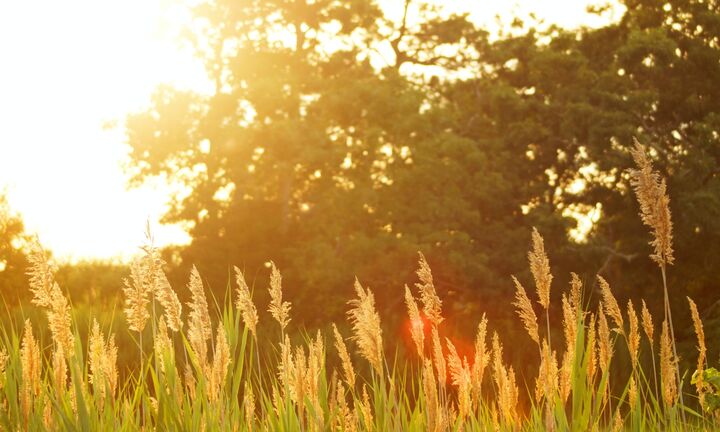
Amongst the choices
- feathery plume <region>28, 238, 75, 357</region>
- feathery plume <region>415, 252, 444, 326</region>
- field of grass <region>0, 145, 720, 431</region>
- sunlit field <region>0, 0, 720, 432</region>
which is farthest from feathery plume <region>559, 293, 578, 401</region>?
sunlit field <region>0, 0, 720, 432</region>

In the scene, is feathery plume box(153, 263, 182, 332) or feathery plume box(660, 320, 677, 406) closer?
feathery plume box(153, 263, 182, 332)

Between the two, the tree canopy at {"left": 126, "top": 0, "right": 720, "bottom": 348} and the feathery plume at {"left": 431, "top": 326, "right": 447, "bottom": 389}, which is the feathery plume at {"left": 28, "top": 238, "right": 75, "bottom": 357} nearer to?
the feathery plume at {"left": 431, "top": 326, "right": 447, "bottom": 389}

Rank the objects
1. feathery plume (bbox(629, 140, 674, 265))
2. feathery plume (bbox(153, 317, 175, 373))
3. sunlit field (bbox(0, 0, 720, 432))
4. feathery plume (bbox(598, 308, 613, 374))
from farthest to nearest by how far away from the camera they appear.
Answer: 1. sunlit field (bbox(0, 0, 720, 432))
2. feathery plume (bbox(598, 308, 613, 374))
3. feathery plume (bbox(153, 317, 175, 373))
4. feathery plume (bbox(629, 140, 674, 265))

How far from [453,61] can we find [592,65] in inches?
148

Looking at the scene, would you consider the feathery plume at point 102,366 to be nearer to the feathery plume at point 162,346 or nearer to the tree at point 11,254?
the feathery plume at point 162,346

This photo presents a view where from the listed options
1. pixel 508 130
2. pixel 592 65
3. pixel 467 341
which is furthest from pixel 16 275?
pixel 592 65

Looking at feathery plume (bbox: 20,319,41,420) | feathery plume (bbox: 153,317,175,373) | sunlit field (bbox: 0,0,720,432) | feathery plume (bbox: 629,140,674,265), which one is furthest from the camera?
sunlit field (bbox: 0,0,720,432)

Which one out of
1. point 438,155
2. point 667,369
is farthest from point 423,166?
point 667,369

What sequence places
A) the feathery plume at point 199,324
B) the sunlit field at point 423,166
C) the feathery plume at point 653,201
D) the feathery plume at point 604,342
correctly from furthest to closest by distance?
the sunlit field at point 423,166 → the feathery plume at point 604,342 → the feathery plume at point 653,201 → the feathery plume at point 199,324

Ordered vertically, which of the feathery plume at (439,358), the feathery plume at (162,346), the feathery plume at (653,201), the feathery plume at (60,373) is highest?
the feathery plume at (653,201)

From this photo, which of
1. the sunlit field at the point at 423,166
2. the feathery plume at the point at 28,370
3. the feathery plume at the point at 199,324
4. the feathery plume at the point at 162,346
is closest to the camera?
the feathery plume at the point at 199,324

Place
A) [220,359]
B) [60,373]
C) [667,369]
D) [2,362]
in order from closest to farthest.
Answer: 1. [220,359]
2. [60,373]
3. [2,362]
4. [667,369]

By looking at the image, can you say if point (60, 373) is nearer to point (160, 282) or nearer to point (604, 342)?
point (160, 282)

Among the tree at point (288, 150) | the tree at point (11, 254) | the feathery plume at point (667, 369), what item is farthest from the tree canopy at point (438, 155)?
the feathery plume at point (667, 369)
